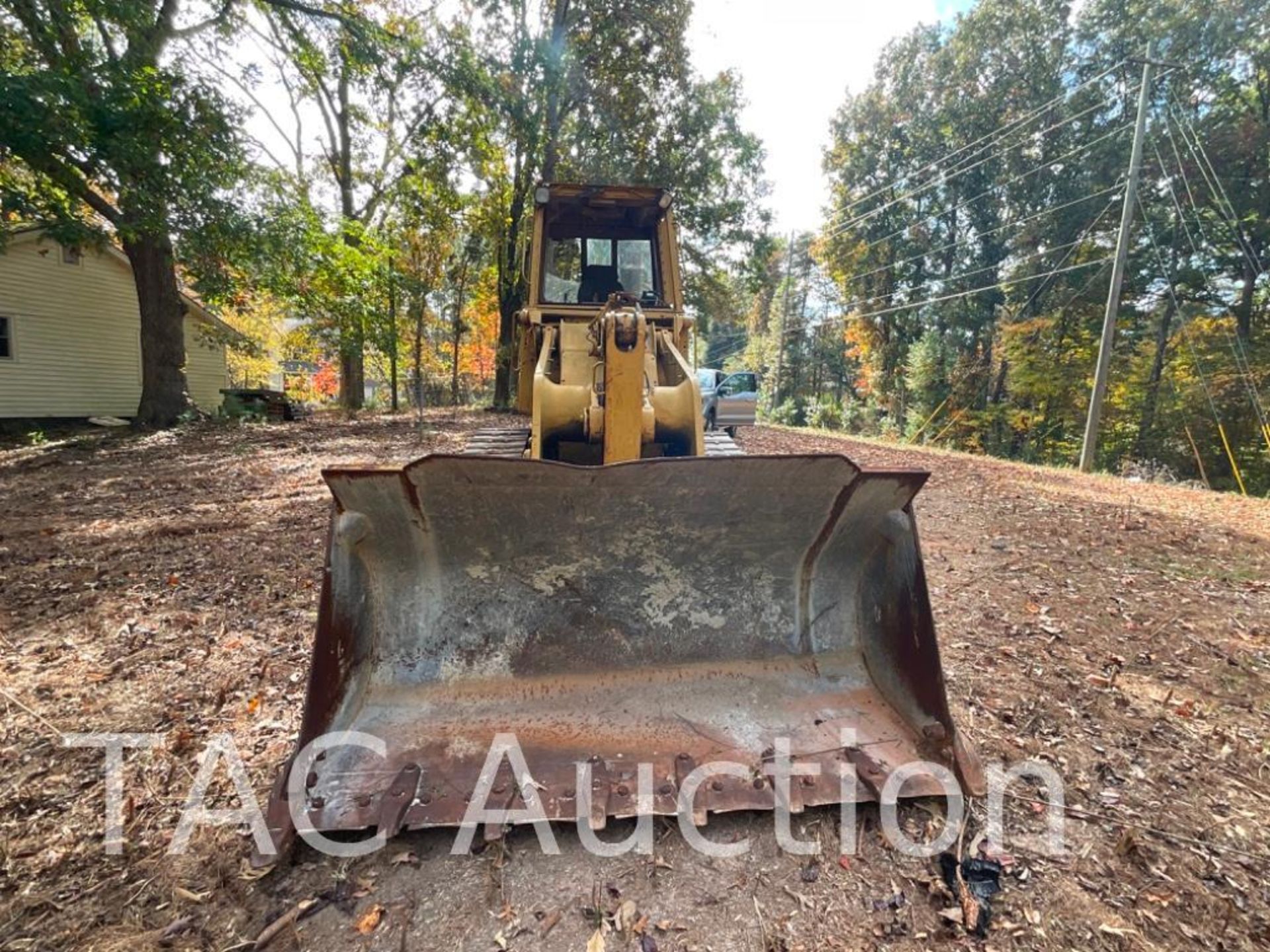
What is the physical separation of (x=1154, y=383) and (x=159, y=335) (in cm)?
2693

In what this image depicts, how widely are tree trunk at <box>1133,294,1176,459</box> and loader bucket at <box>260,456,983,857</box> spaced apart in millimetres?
21983

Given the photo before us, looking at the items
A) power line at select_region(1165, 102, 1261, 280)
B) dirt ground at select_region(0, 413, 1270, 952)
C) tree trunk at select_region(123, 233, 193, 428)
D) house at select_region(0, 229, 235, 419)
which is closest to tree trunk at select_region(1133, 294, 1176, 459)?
power line at select_region(1165, 102, 1261, 280)

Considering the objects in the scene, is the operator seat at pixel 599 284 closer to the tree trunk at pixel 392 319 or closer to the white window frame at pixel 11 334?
the tree trunk at pixel 392 319

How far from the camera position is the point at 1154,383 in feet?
61.3

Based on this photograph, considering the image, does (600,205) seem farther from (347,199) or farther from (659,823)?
(347,199)

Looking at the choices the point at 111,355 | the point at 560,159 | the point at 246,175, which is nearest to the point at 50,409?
the point at 111,355

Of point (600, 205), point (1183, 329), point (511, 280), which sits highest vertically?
point (511, 280)

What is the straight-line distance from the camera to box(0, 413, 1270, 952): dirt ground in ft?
5.21

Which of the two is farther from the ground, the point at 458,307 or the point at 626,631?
the point at 458,307

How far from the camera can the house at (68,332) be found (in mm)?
13492

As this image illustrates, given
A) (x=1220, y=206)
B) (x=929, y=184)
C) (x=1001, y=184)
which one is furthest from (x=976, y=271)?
(x=1220, y=206)

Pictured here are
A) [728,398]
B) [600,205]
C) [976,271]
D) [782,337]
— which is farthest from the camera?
[782,337]

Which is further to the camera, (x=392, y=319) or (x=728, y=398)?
(x=392, y=319)

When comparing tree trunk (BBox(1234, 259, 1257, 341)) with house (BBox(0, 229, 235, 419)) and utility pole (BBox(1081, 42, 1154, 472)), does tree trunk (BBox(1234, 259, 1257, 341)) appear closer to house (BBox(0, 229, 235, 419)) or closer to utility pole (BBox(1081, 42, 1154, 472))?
utility pole (BBox(1081, 42, 1154, 472))
